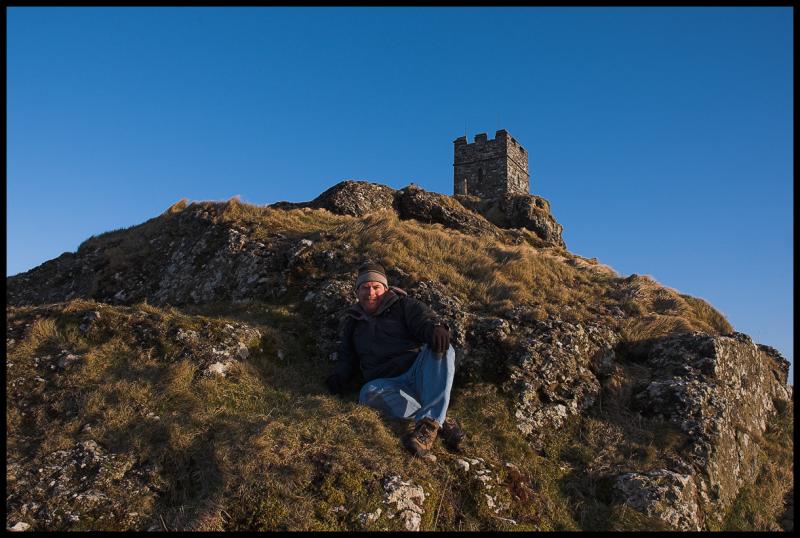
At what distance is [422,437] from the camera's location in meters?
6.60

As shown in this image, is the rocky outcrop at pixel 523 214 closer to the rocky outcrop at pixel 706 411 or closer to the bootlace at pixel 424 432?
the rocky outcrop at pixel 706 411

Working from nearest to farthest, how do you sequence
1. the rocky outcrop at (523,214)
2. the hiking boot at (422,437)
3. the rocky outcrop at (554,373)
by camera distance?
the hiking boot at (422,437), the rocky outcrop at (554,373), the rocky outcrop at (523,214)

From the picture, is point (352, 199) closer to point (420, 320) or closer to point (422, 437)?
point (420, 320)

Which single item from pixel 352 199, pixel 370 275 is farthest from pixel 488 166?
pixel 370 275

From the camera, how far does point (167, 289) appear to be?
1341 cm

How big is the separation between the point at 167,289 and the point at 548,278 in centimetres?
1000

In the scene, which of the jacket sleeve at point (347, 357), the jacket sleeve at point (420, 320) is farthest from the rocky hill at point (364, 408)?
the jacket sleeve at point (420, 320)

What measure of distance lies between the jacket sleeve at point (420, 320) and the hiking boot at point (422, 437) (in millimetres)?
1137

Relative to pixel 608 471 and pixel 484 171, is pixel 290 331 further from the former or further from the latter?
pixel 484 171

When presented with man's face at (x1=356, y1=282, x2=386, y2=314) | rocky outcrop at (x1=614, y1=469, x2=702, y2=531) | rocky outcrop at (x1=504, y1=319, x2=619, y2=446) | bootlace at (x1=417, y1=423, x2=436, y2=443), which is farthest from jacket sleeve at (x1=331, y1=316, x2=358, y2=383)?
rocky outcrop at (x1=614, y1=469, x2=702, y2=531)

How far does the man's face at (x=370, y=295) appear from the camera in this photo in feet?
26.9

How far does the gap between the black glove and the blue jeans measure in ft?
1.97

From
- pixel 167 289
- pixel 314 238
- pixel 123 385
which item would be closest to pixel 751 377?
pixel 314 238

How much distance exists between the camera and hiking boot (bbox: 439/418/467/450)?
6906 mm
